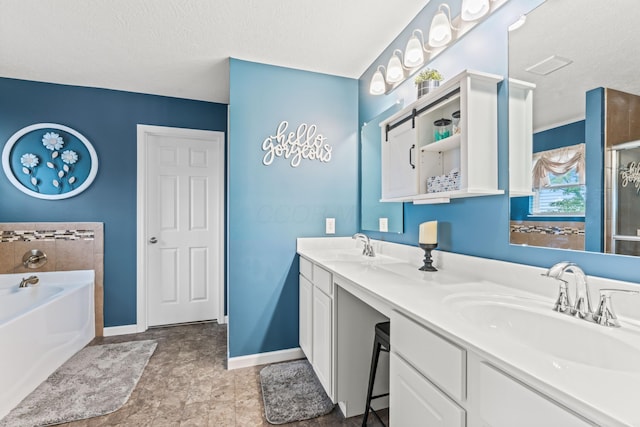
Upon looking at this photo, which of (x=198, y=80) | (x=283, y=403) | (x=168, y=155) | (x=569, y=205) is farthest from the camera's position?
(x=168, y=155)

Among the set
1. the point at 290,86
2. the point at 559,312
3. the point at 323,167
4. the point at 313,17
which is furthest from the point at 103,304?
the point at 559,312

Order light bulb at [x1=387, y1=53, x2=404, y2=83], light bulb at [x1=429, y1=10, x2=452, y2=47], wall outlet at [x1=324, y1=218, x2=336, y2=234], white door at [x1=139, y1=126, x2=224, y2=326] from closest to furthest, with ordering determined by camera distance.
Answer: light bulb at [x1=429, y1=10, x2=452, y2=47], light bulb at [x1=387, y1=53, x2=404, y2=83], wall outlet at [x1=324, y1=218, x2=336, y2=234], white door at [x1=139, y1=126, x2=224, y2=326]

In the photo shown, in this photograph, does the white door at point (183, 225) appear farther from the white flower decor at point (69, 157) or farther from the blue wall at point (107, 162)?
the white flower decor at point (69, 157)

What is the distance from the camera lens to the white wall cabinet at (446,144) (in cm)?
133

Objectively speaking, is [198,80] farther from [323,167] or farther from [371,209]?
[371,209]

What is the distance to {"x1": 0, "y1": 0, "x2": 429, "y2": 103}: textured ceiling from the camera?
1.79 m

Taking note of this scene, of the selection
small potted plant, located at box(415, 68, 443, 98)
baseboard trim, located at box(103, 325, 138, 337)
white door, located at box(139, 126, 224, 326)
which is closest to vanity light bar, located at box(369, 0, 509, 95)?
small potted plant, located at box(415, 68, 443, 98)

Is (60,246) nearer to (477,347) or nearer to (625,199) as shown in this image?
(477,347)

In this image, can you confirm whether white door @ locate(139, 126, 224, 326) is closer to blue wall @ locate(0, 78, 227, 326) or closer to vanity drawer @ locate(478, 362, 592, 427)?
blue wall @ locate(0, 78, 227, 326)

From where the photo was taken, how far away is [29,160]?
272 centimetres

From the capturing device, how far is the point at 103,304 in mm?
2939

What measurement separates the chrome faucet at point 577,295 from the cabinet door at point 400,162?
0.83 metres

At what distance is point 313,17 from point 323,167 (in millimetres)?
1065

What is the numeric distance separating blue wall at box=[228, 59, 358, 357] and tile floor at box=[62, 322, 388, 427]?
0.86 feet
